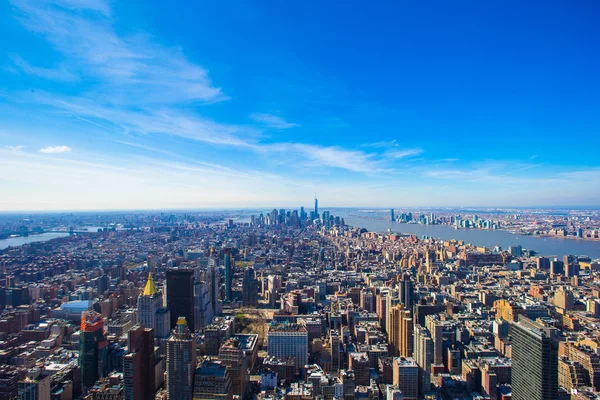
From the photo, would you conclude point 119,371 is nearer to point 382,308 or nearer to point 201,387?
point 201,387

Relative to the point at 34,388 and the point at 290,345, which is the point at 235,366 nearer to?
the point at 290,345

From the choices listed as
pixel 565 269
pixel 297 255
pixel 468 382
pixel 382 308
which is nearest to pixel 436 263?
pixel 565 269

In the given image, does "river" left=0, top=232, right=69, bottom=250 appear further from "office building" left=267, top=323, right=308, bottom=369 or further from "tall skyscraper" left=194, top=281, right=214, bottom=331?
"office building" left=267, top=323, right=308, bottom=369

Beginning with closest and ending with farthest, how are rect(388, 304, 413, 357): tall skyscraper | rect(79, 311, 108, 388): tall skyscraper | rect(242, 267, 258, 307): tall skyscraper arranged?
rect(79, 311, 108, 388): tall skyscraper → rect(388, 304, 413, 357): tall skyscraper → rect(242, 267, 258, 307): tall skyscraper

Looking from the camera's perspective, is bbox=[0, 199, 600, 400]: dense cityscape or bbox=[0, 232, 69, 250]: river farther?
bbox=[0, 232, 69, 250]: river

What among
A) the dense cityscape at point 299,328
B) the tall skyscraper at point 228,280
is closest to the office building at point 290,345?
the dense cityscape at point 299,328

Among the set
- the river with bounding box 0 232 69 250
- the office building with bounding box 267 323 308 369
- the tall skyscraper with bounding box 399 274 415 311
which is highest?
the river with bounding box 0 232 69 250

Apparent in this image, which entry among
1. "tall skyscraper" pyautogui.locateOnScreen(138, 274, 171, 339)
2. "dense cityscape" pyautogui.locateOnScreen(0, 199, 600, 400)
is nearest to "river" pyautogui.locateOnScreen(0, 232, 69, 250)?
"dense cityscape" pyautogui.locateOnScreen(0, 199, 600, 400)

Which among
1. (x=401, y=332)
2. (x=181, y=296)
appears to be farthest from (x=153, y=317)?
(x=401, y=332)
